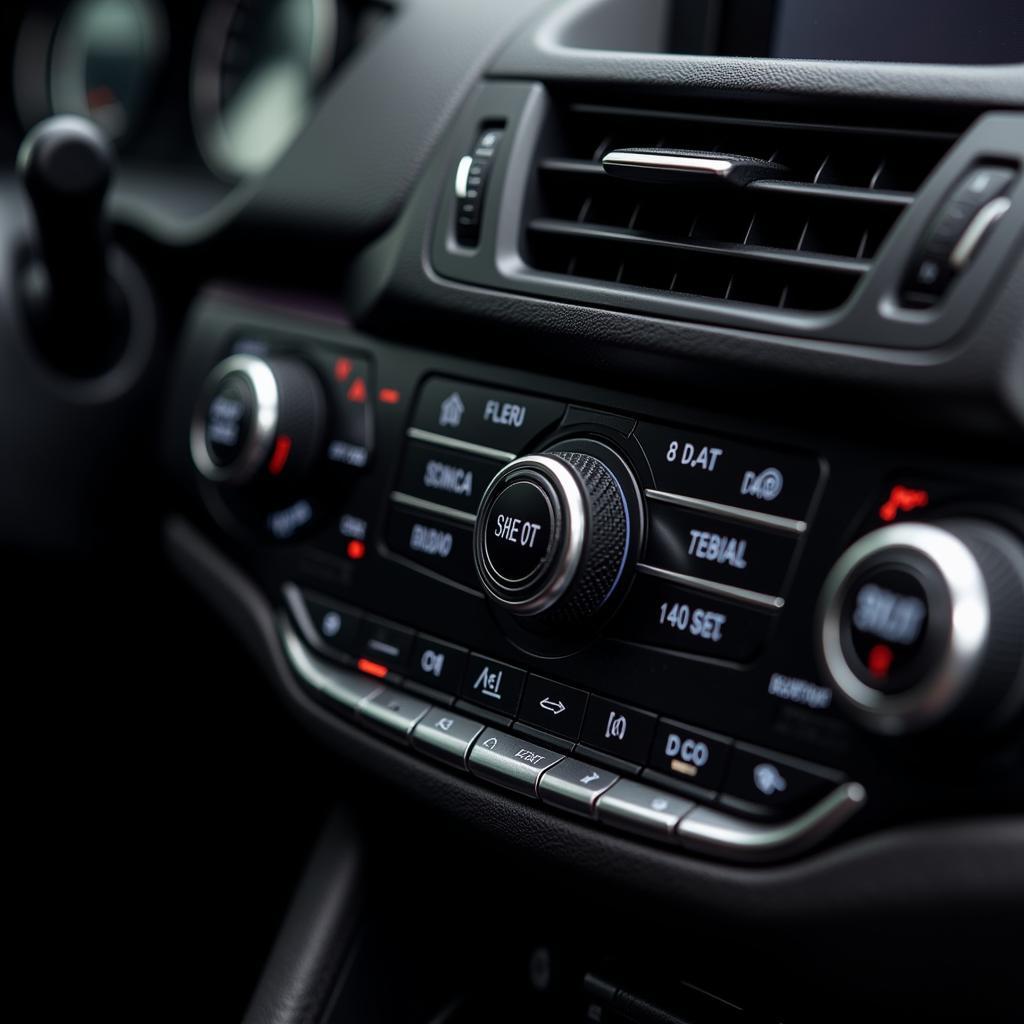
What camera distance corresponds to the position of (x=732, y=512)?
76 cm

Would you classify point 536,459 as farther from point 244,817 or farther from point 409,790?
point 244,817

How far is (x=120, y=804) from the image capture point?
1464 mm

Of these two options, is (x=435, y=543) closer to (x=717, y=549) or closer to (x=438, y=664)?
(x=438, y=664)

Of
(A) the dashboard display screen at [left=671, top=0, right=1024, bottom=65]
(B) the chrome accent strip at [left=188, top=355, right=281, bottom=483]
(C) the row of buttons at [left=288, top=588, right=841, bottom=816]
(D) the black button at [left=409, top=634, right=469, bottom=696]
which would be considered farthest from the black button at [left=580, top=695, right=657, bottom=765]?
(A) the dashboard display screen at [left=671, top=0, right=1024, bottom=65]

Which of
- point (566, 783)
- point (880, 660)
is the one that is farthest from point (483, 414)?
point (880, 660)

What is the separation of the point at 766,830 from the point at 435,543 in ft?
1.03

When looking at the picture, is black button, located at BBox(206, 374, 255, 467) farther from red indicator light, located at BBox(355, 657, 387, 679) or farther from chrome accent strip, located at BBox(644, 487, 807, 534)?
chrome accent strip, located at BBox(644, 487, 807, 534)

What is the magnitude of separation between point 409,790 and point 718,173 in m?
0.45

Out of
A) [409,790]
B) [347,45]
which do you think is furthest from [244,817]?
[347,45]

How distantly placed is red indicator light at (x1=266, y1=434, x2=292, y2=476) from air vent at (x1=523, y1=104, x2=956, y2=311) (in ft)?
0.80

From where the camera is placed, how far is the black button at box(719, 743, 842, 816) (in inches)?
27.9

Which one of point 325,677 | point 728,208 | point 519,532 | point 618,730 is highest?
point 728,208

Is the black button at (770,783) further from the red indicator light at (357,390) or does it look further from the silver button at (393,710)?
the red indicator light at (357,390)

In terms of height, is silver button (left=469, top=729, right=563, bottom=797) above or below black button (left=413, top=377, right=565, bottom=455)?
below
